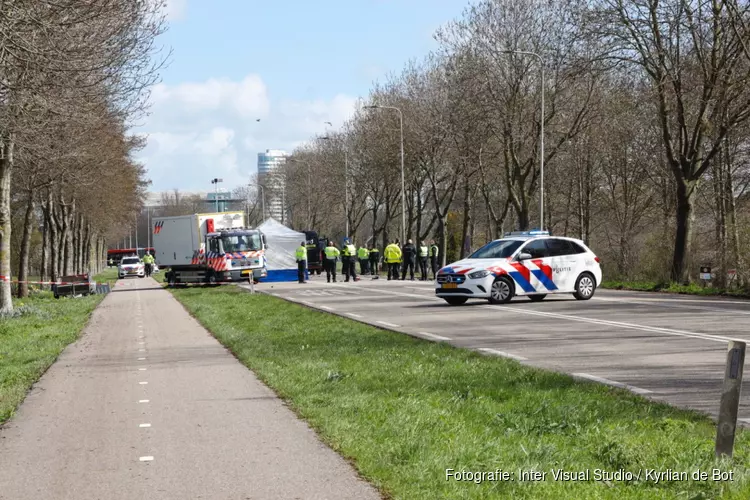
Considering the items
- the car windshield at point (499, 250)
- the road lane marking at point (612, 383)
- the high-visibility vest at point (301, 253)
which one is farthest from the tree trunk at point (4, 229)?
the road lane marking at point (612, 383)

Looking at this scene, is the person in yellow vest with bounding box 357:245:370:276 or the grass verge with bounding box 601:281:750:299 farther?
the person in yellow vest with bounding box 357:245:370:276

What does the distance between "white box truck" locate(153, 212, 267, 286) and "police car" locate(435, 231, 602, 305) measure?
63.0 feet

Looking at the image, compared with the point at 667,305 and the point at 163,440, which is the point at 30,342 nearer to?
the point at 163,440

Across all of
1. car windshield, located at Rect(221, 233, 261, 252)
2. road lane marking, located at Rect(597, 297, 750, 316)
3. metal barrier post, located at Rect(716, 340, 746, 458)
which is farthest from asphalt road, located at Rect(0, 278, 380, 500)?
car windshield, located at Rect(221, 233, 261, 252)

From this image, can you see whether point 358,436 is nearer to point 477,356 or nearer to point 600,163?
point 477,356

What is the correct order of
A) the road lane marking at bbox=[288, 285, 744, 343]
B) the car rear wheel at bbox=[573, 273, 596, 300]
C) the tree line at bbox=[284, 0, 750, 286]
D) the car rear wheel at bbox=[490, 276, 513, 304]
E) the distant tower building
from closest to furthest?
1. the road lane marking at bbox=[288, 285, 744, 343]
2. the car rear wheel at bbox=[490, 276, 513, 304]
3. the car rear wheel at bbox=[573, 273, 596, 300]
4. the tree line at bbox=[284, 0, 750, 286]
5. the distant tower building

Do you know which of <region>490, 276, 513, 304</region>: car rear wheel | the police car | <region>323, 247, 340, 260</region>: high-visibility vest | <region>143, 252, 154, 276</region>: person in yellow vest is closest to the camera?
the police car

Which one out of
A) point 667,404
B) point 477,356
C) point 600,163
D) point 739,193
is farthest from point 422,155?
point 667,404

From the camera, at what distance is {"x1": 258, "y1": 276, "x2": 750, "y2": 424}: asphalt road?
10.8m

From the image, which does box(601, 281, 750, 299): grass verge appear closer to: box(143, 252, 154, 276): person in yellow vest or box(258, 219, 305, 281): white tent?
box(258, 219, 305, 281): white tent

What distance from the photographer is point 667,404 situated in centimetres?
880

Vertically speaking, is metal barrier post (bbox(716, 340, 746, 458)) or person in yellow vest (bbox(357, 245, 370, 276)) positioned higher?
person in yellow vest (bbox(357, 245, 370, 276))

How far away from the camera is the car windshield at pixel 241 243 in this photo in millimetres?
43906

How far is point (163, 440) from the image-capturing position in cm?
796
